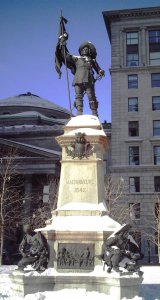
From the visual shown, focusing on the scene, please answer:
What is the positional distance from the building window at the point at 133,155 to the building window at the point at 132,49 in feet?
37.2

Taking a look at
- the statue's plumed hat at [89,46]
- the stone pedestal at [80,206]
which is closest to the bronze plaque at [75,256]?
the stone pedestal at [80,206]

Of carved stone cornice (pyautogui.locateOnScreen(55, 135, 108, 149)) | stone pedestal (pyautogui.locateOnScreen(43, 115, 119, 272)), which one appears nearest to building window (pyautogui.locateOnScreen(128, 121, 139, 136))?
stone pedestal (pyautogui.locateOnScreen(43, 115, 119, 272))

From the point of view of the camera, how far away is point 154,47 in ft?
190

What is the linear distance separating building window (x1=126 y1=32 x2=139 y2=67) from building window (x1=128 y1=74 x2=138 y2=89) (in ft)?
5.21

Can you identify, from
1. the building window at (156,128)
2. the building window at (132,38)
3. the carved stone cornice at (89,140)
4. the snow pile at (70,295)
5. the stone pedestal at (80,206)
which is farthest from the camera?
the building window at (132,38)

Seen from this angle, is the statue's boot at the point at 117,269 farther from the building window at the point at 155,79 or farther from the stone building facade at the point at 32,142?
the building window at the point at 155,79

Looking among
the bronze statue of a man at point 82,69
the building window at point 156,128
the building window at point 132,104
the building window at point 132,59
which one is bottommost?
the bronze statue of a man at point 82,69

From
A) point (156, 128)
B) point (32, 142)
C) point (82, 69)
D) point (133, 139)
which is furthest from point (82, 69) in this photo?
point (32, 142)

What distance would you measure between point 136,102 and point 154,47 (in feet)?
26.0

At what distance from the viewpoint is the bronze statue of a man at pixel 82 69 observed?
14.1 metres

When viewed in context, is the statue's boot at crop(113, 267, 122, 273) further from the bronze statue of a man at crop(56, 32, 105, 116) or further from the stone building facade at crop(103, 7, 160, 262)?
the stone building facade at crop(103, 7, 160, 262)

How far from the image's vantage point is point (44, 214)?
40.5m

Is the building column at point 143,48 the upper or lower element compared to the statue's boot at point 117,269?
upper

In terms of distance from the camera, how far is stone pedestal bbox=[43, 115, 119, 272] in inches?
452
